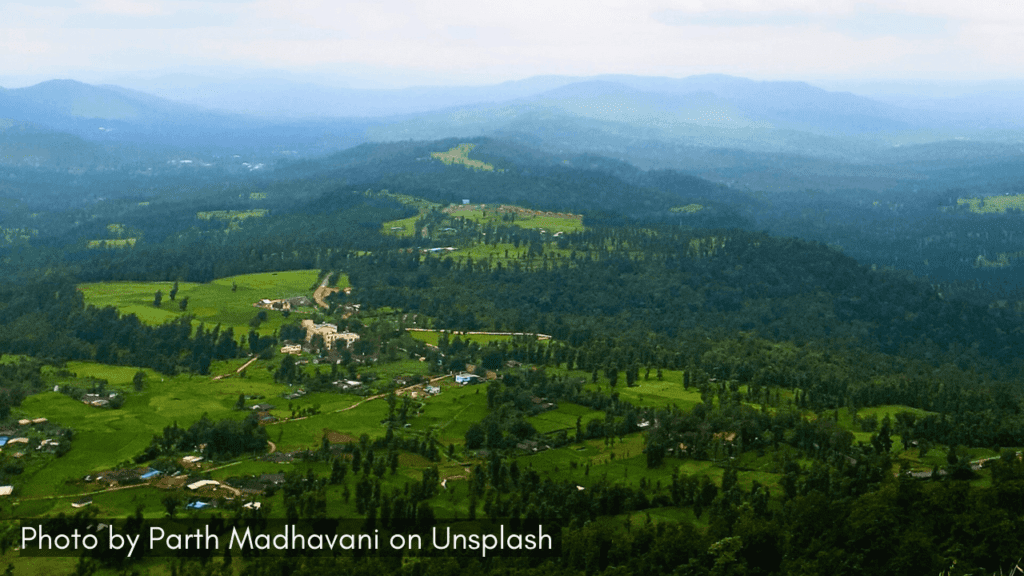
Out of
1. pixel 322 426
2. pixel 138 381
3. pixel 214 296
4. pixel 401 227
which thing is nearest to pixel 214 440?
pixel 322 426

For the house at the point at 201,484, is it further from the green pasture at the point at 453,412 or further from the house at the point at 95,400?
the house at the point at 95,400

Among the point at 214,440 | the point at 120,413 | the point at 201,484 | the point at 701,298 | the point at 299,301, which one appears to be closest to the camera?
the point at 201,484

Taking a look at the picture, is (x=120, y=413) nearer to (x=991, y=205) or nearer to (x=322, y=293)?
(x=322, y=293)

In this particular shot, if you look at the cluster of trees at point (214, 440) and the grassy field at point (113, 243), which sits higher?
the grassy field at point (113, 243)

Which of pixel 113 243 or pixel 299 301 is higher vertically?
pixel 113 243

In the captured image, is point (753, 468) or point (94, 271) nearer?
point (753, 468)

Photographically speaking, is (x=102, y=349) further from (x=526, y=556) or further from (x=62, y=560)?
(x=526, y=556)

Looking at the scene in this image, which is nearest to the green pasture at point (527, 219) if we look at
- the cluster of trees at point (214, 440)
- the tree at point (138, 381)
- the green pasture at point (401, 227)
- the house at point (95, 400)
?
the green pasture at point (401, 227)

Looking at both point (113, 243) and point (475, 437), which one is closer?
point (475, 437)

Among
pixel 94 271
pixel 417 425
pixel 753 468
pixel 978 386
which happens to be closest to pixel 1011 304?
pixel 978 386
